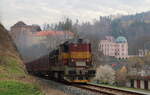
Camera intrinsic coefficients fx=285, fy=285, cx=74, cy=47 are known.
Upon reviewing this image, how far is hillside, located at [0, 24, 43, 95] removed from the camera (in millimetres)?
14266

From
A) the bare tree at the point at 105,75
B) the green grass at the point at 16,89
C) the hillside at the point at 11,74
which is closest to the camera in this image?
the green grass at the point at 16,89

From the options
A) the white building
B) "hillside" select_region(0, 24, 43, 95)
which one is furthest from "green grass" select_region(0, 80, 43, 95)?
the white building

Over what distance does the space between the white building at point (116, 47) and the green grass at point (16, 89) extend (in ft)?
458

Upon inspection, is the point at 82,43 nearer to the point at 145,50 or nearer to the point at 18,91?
the point at 18,91

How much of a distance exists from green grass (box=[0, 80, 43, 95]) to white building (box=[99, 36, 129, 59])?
139628mm

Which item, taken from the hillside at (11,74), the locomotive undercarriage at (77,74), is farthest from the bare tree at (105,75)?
the locomotive undercarriage at (77,74)

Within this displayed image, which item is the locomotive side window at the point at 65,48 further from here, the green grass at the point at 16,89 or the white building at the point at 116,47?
the white building at the point at 116,47

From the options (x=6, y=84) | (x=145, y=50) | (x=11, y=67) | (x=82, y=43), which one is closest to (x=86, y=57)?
(x=82, y=43)

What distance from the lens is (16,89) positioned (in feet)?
47.6

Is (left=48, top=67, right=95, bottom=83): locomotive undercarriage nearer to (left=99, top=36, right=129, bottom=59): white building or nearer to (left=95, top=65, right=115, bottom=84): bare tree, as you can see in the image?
(left=95, top=65, right=115, bottom=84): bare tree

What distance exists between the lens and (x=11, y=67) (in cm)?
2317

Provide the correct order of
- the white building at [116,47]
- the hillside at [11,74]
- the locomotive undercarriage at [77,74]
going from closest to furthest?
the hillside at [11,74], the locomotive undercarriage at [77,74], the white building at [116,47]

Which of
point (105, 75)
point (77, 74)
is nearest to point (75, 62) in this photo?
point (77, 74)

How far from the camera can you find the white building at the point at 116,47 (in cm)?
15769
